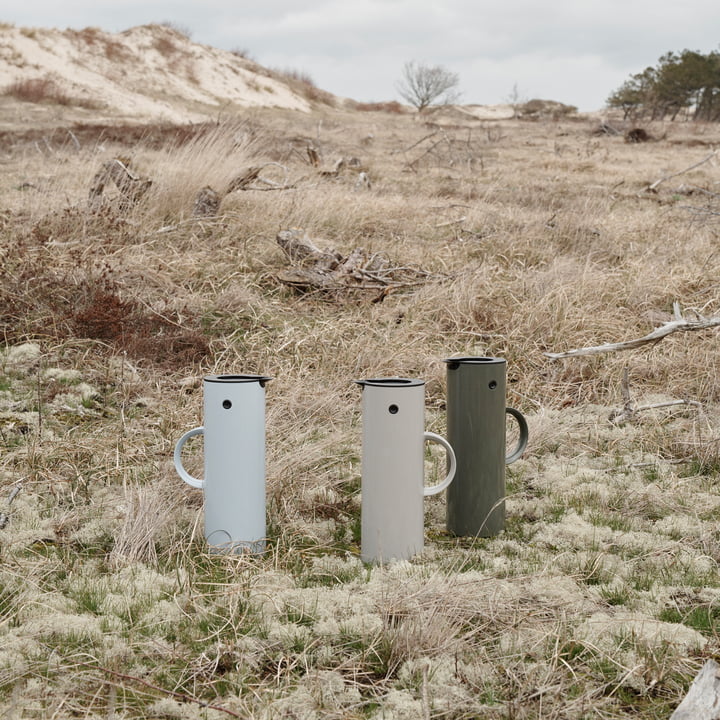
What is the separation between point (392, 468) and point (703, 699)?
44.0 inches

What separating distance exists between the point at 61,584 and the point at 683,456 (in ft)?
8.66

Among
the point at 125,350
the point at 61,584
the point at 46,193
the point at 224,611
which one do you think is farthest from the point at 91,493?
the point at 46,193

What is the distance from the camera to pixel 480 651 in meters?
1.92

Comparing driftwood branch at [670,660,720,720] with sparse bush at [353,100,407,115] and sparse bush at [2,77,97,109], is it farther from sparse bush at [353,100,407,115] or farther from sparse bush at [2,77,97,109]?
sparse bush at [353,100,407,115]

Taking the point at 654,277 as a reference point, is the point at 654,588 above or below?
below

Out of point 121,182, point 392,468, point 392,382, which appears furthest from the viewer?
point 121,182

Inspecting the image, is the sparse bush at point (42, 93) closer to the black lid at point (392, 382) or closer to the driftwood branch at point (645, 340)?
the driftwood branch at point (645, 340)

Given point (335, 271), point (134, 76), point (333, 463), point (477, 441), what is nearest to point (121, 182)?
point (335, 271)

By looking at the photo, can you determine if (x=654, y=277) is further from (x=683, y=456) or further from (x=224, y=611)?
(x=224, y=611)

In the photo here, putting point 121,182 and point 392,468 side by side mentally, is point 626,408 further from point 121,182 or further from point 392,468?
point 121,182

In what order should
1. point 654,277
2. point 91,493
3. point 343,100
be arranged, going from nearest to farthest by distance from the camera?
point 91,493 → point 654,277 → point 343,100

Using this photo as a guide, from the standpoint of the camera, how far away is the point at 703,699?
1.59 meters

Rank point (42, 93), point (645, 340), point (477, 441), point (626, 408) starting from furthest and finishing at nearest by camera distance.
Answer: point (42, 93)
point (626, 408)
point (645, 340)
point (477, 441)

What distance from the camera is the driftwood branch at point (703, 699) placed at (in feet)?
5.14
